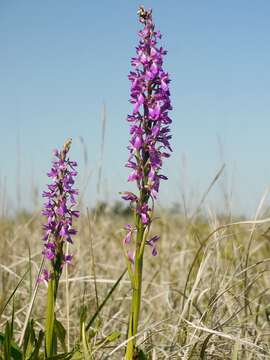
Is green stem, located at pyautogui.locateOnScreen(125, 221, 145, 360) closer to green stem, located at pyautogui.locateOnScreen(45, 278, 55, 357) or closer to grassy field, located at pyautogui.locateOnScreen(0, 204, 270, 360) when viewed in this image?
grassy field, located at pyautogui.locateOnScreen(0, 204, 270, 360)

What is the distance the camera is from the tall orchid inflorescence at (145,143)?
2.39 metres

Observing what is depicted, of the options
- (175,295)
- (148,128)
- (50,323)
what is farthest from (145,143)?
(175,295)

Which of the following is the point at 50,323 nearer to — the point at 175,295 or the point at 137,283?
the point at 137,283

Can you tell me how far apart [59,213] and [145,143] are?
0.53 metres

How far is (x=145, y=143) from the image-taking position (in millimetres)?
2410

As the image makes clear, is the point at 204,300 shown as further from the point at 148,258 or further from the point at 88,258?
the point at 148,258

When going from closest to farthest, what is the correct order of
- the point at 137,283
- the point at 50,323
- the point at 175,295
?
the point at 137,283
the point at 50,323
the point at 175,295

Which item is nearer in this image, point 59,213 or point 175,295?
point 59,213

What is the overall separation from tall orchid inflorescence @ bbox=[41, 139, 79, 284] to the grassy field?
0.43 metres

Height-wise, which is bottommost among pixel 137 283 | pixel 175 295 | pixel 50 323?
pixel 175 295

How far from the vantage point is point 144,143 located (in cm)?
241

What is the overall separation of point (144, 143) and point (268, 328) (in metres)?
2.27

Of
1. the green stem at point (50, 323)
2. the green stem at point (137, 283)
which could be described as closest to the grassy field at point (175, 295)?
the green stem at point (137, 283)

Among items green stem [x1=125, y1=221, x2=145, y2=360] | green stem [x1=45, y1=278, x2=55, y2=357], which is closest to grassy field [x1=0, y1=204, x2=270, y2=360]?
green stem [x1=125, y1=221, x2=145, y2=360]
